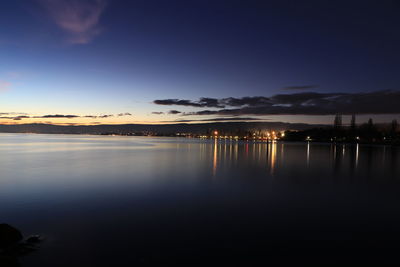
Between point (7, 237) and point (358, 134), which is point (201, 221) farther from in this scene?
point (358, 134)

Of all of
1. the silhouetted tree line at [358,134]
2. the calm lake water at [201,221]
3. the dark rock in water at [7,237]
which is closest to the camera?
the dark rock in water at [7,237]

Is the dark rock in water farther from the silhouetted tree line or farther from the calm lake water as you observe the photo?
the silhouetted tree line

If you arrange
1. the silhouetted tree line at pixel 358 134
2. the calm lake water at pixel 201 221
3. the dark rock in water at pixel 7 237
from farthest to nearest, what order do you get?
the silhouetted tree line at pixel 358 134 < the calm lake water at pixel 201 221 < the dark rock in water at pixel 7 237

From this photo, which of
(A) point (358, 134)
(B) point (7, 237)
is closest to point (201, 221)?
(B) point (7, 237)

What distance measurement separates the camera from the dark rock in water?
6578 mm

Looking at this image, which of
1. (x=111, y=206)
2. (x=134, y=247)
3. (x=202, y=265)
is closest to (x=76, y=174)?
(x=111, y=206)

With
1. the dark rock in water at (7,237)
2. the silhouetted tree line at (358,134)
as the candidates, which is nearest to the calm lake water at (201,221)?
the dark rock in water at (7,237)

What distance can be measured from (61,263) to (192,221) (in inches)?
176

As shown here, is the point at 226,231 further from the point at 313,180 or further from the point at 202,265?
the point at 313,180

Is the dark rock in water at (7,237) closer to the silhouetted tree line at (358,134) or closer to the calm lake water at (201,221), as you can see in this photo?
the calm lake water at (201,221)

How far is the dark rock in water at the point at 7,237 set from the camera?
6.58 meters

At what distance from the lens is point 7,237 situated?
6746mm

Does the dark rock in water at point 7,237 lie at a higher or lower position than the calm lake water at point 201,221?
higher

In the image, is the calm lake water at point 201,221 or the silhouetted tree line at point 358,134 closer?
the calm lake water at point 201,221
